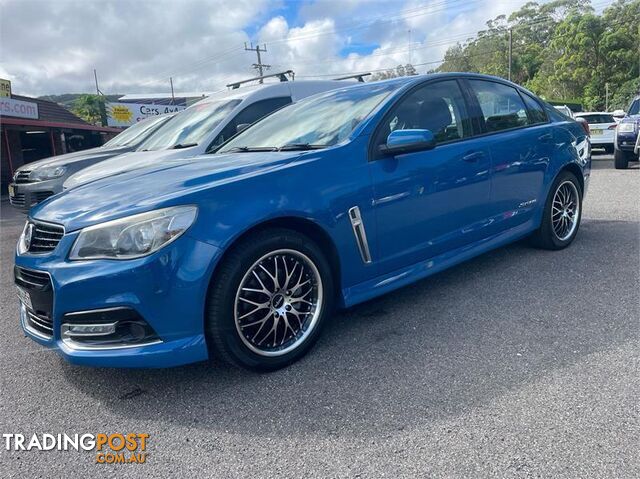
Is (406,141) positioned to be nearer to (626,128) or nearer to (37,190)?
(37,190)

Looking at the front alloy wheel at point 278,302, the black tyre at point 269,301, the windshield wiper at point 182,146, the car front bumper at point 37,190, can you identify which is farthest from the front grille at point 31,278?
the car front bumper at point 37,190

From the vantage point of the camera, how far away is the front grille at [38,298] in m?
2.38

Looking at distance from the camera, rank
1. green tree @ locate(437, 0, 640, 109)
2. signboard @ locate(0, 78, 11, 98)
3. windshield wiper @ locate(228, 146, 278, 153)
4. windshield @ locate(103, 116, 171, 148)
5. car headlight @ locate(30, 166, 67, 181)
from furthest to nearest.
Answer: green tree @ locate(437, 0, 640, 109)
signboard @ locate(0, 78, 11, 98)
windshield @ locate(103, 116, 171, 148)
car headlight @ locate(30, 166, 67, 181)
windshield wiper @ locate(228, 146, 278, 153)

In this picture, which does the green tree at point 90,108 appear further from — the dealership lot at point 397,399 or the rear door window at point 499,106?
the dealership lot at point 397,399

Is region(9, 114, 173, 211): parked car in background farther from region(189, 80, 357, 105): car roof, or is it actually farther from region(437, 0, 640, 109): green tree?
region(437, 0, 640, 109): green tree

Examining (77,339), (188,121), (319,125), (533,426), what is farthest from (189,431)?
(188,121)

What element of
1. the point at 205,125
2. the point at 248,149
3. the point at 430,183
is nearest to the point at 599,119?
the point at 205,125

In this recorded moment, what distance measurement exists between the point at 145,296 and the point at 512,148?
121 inches

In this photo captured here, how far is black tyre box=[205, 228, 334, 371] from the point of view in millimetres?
2406

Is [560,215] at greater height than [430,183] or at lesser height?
lesser

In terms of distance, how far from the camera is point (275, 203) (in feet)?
8.34

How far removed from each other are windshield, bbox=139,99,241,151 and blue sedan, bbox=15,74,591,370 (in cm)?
230

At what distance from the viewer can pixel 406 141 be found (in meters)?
2.91

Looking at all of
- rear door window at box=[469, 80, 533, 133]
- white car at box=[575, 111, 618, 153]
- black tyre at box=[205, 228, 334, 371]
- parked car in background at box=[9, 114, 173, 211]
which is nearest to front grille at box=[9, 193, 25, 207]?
parked car in background at box=[9, 114, 173, 211]
